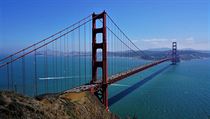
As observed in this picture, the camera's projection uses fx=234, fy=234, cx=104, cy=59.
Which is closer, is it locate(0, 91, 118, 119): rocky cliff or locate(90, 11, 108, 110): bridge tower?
locate(0, 91, 118, 119): rocky cliff

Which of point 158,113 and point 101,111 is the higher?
point 101,111

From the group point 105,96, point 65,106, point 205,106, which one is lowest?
point 205,106

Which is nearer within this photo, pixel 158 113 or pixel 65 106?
pixel 65 106

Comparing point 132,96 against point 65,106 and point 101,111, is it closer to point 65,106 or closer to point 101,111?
point 101,111

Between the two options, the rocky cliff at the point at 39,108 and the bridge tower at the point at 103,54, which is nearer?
the rocky cliff at the point at 39,108

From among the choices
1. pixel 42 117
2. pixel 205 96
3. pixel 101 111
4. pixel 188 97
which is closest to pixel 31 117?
pixel 42 117

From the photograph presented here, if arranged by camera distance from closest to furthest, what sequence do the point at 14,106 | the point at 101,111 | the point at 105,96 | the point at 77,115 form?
the point at 14,106, the point at 77,115, the point at 101,111, the point at 105,96

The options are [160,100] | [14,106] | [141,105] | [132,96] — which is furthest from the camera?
[132,96]

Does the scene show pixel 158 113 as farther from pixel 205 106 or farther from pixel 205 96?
pixel 205 96

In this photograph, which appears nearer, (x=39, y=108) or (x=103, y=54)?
(x=39, y=108)
